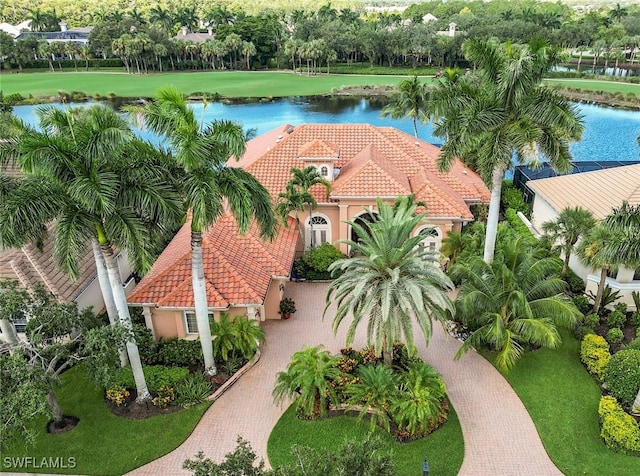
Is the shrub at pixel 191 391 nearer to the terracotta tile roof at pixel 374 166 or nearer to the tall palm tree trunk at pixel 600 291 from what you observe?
the terracotta tile roof at pixel 374 166

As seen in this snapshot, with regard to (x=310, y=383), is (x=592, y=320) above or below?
below

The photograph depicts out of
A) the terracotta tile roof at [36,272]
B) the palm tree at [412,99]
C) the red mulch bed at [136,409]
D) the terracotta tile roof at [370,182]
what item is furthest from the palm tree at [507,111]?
the palm tree at [412,99]

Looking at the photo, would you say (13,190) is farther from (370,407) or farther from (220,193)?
(370,407)

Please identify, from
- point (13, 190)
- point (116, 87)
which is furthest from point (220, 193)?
point (116, 87)

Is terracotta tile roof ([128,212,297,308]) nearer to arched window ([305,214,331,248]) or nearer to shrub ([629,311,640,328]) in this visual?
arched window ([305,214,331,248])

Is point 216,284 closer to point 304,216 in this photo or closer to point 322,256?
point 322,256

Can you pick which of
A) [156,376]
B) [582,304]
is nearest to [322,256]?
[156,376]
